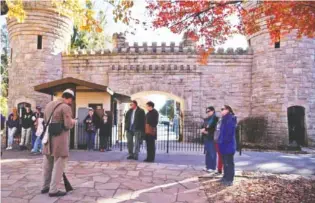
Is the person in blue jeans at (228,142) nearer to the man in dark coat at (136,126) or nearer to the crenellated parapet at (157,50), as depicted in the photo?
the man in dark coat at (136,126)

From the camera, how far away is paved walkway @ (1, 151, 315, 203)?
4.95 metres

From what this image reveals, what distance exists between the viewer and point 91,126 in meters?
10.6

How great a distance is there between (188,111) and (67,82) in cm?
777

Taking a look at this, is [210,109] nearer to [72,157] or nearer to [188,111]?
[72,157]

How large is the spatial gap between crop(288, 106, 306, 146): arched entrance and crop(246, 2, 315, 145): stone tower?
18cm

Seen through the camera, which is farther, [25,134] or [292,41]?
[292,41]

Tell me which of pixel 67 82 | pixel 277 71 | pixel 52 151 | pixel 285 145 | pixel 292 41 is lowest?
pixel 285 145

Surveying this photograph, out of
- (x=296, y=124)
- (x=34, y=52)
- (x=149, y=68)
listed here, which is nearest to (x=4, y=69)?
(x=34, y=52)

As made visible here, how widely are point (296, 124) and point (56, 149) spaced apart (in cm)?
1418

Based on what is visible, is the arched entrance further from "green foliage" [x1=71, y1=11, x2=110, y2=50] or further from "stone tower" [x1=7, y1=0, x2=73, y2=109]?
"green foliage" [x1=71, y1=11, x2=110, y2=50]

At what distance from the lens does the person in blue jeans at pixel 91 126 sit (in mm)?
10641

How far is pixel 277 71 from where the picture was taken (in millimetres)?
15469

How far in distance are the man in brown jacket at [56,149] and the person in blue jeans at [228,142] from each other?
305 cm

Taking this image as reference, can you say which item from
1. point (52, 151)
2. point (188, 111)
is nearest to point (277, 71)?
point (188, 111)
